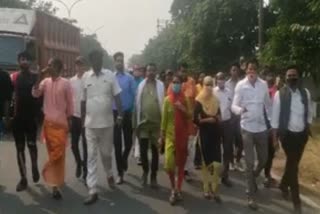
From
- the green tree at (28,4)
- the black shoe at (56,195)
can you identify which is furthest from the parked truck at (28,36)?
the green tree at (28,4)

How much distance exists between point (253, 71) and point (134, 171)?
3.45 meters

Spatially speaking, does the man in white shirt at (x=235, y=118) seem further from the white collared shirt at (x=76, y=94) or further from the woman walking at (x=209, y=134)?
the white collared shirt at (x=76, y=94)

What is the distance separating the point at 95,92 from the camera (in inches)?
351

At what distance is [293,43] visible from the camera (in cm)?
2227

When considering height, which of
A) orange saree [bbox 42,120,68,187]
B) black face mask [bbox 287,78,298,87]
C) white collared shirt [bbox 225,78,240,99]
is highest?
black face mask [bbox 287,78,298,87]

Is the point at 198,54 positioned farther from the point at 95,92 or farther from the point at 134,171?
the point at 95,92

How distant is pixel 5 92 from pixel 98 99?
155 cm

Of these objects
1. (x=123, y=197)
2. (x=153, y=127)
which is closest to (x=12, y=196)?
(x=123, y=197)

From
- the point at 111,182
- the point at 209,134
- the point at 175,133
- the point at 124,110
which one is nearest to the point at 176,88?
the point at 175,133

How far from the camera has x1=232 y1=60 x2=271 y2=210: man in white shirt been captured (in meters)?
8.63

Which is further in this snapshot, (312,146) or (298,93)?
(312,146)

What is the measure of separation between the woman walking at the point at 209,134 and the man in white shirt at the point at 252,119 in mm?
351

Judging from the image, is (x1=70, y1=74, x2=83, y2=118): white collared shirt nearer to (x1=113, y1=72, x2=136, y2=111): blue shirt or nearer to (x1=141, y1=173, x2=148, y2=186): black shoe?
(x1=113, y1=72, x2=136, y2=111): blue shirt

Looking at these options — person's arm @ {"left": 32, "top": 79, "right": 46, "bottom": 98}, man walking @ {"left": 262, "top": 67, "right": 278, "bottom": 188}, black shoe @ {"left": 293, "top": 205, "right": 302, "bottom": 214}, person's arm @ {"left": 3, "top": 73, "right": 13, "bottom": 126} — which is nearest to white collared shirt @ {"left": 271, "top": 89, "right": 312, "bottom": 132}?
man walking @ {"left": 262, "top": 67, "right": 278, "bottom": 188}
